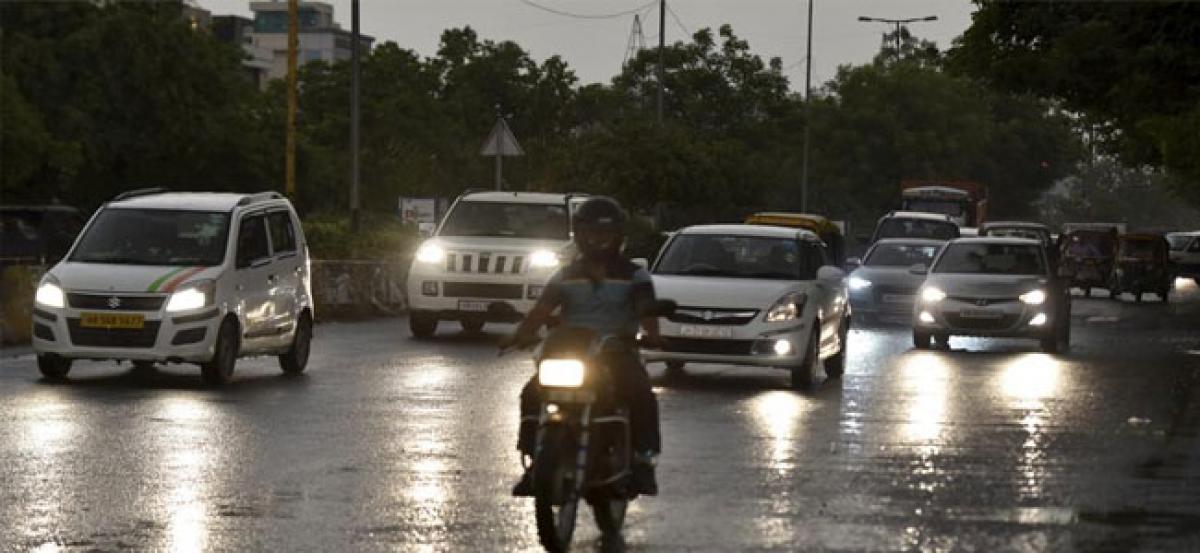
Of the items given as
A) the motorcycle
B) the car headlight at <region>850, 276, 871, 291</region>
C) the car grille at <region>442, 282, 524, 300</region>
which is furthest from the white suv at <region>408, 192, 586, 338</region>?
the motorcycle

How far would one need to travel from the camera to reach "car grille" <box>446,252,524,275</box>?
90.3ft

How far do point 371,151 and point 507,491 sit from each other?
8146 cm

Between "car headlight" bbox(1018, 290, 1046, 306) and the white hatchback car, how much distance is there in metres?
5.83

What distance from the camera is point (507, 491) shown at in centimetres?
1199

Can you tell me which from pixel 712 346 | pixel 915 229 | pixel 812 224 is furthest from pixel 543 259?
pixel 812 224

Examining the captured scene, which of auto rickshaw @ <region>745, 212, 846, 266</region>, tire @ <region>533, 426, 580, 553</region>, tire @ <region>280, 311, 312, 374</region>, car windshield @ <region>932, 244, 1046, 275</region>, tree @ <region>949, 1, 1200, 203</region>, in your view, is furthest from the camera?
auto rickshaw @ <region>745, 212, 846, 266</region>

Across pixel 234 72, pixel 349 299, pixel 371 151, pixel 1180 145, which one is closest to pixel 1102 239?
pixel 1180 145

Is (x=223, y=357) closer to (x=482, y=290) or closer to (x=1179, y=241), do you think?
(x=482, y=290)

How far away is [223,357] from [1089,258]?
1527 inches

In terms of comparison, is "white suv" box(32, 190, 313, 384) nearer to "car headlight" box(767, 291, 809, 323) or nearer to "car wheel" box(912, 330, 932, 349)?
"car headlight" box(767, 291, 809, 323)

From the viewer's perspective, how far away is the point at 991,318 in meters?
28.0

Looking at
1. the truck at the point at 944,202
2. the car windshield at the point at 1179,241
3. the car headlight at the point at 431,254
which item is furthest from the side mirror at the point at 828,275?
the car windshield at the point at 1179,241

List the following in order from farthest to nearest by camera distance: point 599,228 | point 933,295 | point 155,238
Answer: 1. point 933,295
2. point 155,238
3. point 599,228

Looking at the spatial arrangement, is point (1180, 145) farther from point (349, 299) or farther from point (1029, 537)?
point (1029, 537)
